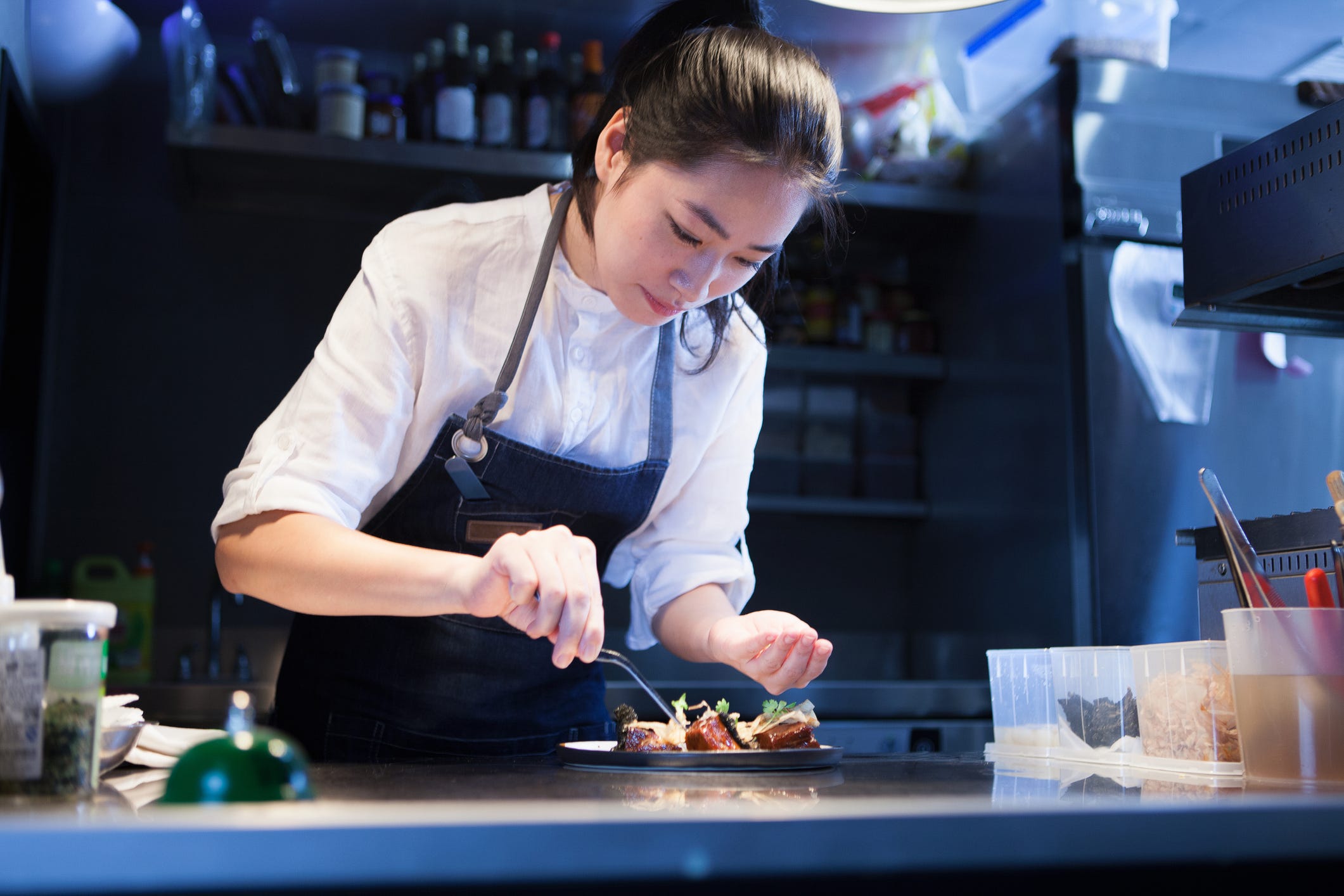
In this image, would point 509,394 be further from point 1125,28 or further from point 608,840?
point 1125,28

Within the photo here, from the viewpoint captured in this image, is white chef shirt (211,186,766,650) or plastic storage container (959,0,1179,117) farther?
plastic storage container (959,0,1179,117)

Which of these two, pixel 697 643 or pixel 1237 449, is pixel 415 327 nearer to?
pixel 697 643

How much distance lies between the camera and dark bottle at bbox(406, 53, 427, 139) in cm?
269

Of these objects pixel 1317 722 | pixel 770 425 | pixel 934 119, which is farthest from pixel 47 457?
pixel 1317 722

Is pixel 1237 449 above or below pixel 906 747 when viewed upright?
above

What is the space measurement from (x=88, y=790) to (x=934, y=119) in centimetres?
267

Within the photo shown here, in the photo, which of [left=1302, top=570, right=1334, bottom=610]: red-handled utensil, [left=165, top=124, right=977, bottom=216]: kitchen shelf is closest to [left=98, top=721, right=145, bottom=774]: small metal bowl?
[left=1302, top=570, right=1334, bottom=610]: red-handled utensil

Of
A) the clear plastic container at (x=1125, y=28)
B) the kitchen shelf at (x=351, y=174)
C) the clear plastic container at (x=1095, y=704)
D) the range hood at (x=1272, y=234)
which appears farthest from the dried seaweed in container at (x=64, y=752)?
the clear plastic container at (x=1125, y=28)

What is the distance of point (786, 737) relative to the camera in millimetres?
1031

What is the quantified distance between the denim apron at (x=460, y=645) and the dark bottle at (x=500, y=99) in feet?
4.48

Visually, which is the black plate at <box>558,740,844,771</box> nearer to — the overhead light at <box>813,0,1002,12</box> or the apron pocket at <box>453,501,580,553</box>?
the apron pocket at <box>453,501,580,553</box>

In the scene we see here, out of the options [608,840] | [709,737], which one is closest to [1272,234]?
[709,737]

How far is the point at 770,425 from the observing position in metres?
2.93

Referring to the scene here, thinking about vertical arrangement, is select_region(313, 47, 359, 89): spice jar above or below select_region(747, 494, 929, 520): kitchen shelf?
above
